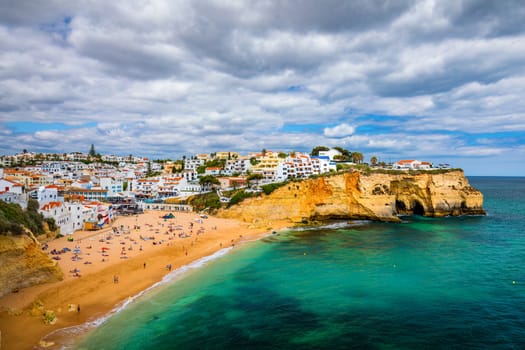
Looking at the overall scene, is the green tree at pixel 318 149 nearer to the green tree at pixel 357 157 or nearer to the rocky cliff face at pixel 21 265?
the green tree at pixel 357 157

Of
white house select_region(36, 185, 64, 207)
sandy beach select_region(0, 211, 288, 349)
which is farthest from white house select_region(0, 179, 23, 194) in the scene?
sandy beach select_region(0, 211, 288, 349)

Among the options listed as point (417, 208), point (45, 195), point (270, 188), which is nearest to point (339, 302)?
point (270, 188)

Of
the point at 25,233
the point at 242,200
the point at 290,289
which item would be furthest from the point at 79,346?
the point at 242,200

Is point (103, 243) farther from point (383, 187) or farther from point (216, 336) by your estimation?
point (383, 187)

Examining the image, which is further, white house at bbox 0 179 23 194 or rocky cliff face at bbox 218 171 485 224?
rocky cliff face at bbox 218 171 485 224

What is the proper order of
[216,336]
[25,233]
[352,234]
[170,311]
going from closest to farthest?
[216,336]
[170,311]
[25,233]
[352,234]

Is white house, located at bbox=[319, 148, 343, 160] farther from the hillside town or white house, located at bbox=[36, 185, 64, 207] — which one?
white house, located at bbox=[36, 185, 64, 207]

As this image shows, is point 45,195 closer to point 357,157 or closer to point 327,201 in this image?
point 327,201
